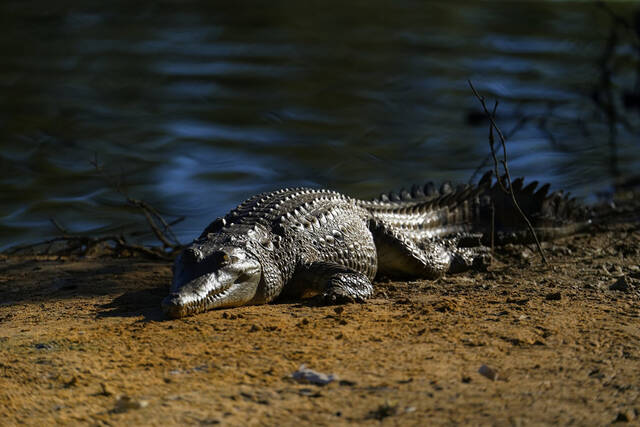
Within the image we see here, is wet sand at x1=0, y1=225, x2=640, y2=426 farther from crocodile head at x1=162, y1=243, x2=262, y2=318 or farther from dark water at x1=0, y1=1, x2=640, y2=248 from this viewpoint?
dark water at x1=0, y1=1, x2=640, y2=248

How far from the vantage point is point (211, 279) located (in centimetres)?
A: 469

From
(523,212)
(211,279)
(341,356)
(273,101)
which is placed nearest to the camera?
(341,356)

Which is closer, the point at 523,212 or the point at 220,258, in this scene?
the point at 220,258

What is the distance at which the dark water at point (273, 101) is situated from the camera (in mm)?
9453

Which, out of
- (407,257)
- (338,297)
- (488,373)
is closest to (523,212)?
(407,257)

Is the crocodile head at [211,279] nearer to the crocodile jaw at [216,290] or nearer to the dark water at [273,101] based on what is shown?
the crocodile jaw at [216,290]

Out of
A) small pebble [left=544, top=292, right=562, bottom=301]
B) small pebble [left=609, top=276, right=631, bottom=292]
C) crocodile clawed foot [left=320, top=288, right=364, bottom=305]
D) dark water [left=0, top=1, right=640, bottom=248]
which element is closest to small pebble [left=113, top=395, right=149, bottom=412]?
crocodile clawed foot [left=320, top=288, right=364, bottom=305]

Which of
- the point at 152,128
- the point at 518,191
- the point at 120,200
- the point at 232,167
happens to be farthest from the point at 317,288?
the point at 152,128

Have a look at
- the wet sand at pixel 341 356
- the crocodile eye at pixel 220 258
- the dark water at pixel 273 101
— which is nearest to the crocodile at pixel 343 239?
the crocodile eye at pixel 220 258

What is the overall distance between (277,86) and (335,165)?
4.04 metres

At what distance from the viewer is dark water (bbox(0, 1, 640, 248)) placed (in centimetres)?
945

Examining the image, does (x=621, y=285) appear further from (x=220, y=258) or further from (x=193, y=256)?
(x=193, y=256)

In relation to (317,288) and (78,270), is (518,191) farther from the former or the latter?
(78,270)

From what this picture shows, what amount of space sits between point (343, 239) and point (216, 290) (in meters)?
1.24
